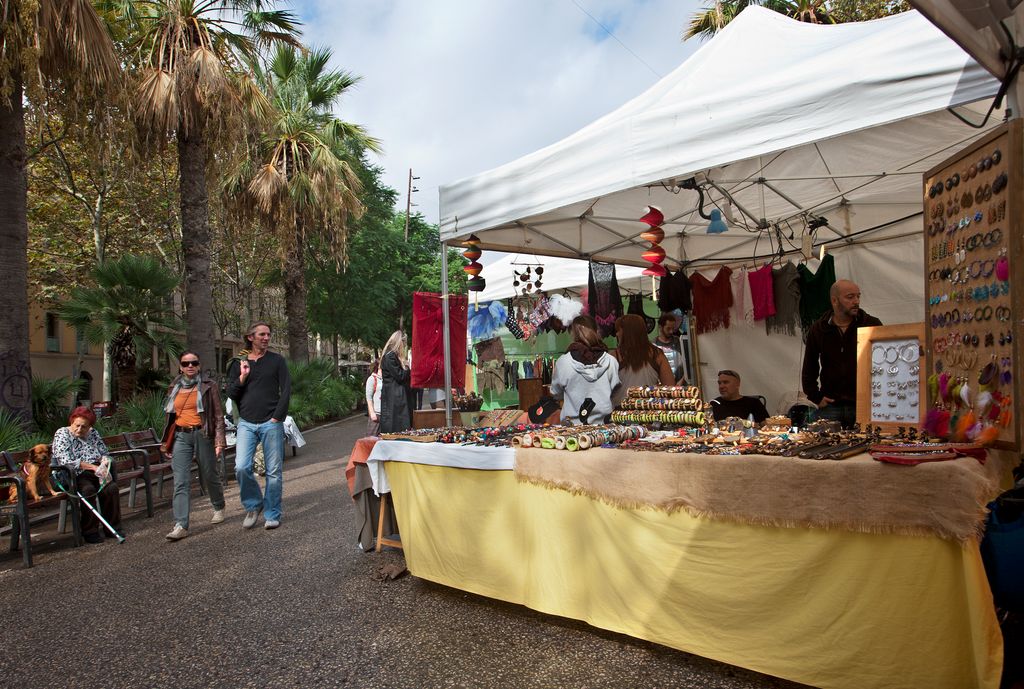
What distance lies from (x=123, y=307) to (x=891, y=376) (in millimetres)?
11555

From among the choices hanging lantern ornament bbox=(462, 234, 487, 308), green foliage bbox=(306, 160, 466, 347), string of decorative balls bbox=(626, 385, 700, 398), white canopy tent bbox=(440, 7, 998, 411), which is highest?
green foliage bbox=(306, 160, 466, 347)

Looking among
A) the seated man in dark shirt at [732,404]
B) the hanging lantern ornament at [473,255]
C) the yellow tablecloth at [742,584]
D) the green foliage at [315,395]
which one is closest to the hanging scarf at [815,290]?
the seated man in dark shirt at [732,404]

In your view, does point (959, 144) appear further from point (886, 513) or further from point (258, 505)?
point (258, 505)

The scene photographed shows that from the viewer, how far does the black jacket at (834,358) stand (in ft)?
13.9

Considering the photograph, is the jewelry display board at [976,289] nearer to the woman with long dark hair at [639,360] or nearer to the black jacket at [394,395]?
the woman with long dark hair at [639,360]

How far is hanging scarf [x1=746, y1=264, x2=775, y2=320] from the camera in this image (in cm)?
757

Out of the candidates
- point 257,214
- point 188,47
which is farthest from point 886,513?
point 257,214

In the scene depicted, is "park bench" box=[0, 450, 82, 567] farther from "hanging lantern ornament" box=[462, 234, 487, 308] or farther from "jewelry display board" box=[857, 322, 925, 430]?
"jewelry display board" box=[857, 322, 925, 430]

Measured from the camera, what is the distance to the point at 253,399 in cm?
590

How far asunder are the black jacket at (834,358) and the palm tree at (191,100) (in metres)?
9.29

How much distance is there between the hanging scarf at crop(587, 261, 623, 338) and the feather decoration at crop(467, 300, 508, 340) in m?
Result: 2.00

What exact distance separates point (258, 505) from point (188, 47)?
820 centimetres

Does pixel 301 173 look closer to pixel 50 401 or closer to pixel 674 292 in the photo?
pixel 50 401

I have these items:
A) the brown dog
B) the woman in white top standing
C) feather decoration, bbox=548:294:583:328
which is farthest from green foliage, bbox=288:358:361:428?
the brown dog
